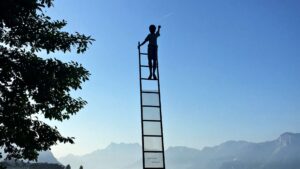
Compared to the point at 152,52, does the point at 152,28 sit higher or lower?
higher

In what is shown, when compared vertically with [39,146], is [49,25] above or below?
above

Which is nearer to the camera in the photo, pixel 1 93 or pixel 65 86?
pixel 1 93

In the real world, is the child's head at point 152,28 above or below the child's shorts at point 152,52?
above

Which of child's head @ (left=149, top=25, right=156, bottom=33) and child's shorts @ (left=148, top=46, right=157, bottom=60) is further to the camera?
child's head @ (left=149, top=25, right=156, bottom=33)

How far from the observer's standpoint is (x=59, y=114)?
1154 cm

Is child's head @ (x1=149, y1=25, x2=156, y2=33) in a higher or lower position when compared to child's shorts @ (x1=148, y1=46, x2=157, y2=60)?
higher

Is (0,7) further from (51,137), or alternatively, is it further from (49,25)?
(51,137)

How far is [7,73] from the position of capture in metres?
10.9

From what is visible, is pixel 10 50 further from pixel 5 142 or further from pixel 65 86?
pixel 5 142

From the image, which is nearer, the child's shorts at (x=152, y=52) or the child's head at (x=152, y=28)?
the child's shorts at (x=152, y=52)

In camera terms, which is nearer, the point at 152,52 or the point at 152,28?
the point at 152,52

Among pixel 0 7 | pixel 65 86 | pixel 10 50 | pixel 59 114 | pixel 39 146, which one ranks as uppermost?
pixel 0 7

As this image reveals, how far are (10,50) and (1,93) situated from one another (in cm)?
154

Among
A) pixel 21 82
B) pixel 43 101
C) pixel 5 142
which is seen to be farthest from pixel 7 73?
pixel 5 142
